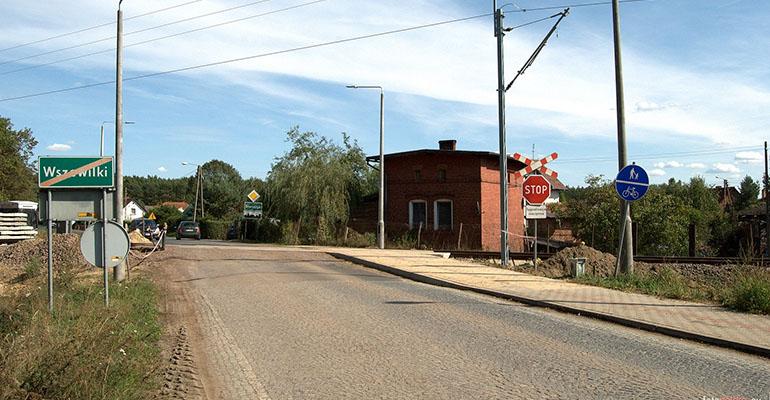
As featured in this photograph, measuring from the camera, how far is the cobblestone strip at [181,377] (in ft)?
20.9

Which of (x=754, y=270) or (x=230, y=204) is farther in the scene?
(x=230, y=204)

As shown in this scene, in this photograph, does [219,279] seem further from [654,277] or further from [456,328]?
[654,277]

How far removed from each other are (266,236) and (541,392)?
39.2 metres

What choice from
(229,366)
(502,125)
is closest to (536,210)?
(502,125)

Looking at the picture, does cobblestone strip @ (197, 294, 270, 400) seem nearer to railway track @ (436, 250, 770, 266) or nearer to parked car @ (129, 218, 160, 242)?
railway track @ (436, 250, 770, 266)

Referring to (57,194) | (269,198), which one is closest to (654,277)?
(57,194)

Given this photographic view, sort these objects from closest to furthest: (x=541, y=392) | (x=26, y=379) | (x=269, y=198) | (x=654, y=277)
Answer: (x=26, y=379), (x=541, y=392), (x=654, y=277), (x=269, y=198)

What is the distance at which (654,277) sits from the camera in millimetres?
15422

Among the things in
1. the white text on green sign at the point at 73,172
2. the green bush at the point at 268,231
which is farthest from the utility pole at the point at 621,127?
the green bush at the point at 268,231

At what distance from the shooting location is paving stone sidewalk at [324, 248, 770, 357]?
9.09m

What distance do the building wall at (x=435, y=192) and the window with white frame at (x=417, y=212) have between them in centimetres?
20

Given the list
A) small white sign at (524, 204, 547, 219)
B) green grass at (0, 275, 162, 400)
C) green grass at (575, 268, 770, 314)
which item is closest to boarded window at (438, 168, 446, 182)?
small white sign at (524, 204, 547, 219)

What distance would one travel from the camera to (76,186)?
436 inches

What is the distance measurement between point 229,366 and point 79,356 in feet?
7.61
